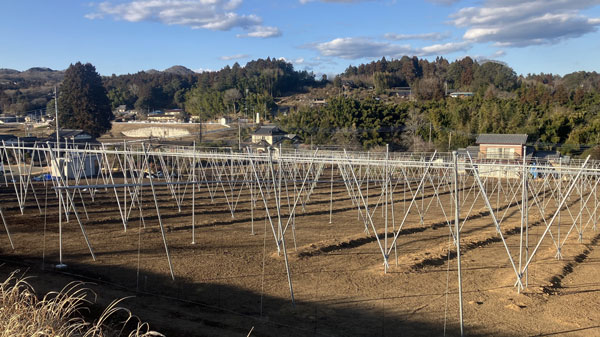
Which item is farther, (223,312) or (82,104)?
(82,104)

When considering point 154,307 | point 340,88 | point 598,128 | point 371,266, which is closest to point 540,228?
point 371,266

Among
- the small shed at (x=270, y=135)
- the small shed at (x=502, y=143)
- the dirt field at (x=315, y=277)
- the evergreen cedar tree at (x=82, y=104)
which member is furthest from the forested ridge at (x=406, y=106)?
the dirt field at (x=315, y=277)

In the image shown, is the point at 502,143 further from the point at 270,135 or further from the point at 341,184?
the point at 270,135

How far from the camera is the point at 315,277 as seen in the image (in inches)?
434

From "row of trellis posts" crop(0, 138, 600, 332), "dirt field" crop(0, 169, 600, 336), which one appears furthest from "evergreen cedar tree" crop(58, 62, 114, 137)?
"dirt field" crop(0, 169, 600, 336)

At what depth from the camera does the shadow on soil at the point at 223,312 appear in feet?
26.4

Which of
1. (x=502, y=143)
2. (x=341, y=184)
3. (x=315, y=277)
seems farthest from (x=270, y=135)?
(x=315, y=277)

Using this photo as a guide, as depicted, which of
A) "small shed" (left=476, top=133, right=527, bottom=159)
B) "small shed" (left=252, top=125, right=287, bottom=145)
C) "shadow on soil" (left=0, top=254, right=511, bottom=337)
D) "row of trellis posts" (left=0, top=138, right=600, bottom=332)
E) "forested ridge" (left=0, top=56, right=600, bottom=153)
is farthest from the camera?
"forested ridge" (left=0, top=56, right=600, bottom=153)

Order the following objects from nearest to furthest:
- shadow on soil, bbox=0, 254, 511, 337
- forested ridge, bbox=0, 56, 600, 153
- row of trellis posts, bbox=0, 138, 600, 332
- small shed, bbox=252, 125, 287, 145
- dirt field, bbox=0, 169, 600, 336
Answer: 1. shadow on soil, bbox=0, 254, 511, 337
2. dirt field, bbox=0, 169, 600, 336
3. row of trellis posts, bbox=0, 138, 600, 332
4. small shed, bbox=252, 125, 287, 145
5. forested ridge, bbox=0, 56, 600, 153

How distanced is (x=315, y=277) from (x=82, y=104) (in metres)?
40.0

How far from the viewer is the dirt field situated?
848cm

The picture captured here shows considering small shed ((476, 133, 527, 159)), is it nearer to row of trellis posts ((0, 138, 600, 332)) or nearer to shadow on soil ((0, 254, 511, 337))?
row of trellis posts ((0, 138, 600, 332))

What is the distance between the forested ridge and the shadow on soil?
33847 mm

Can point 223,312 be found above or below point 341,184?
above
